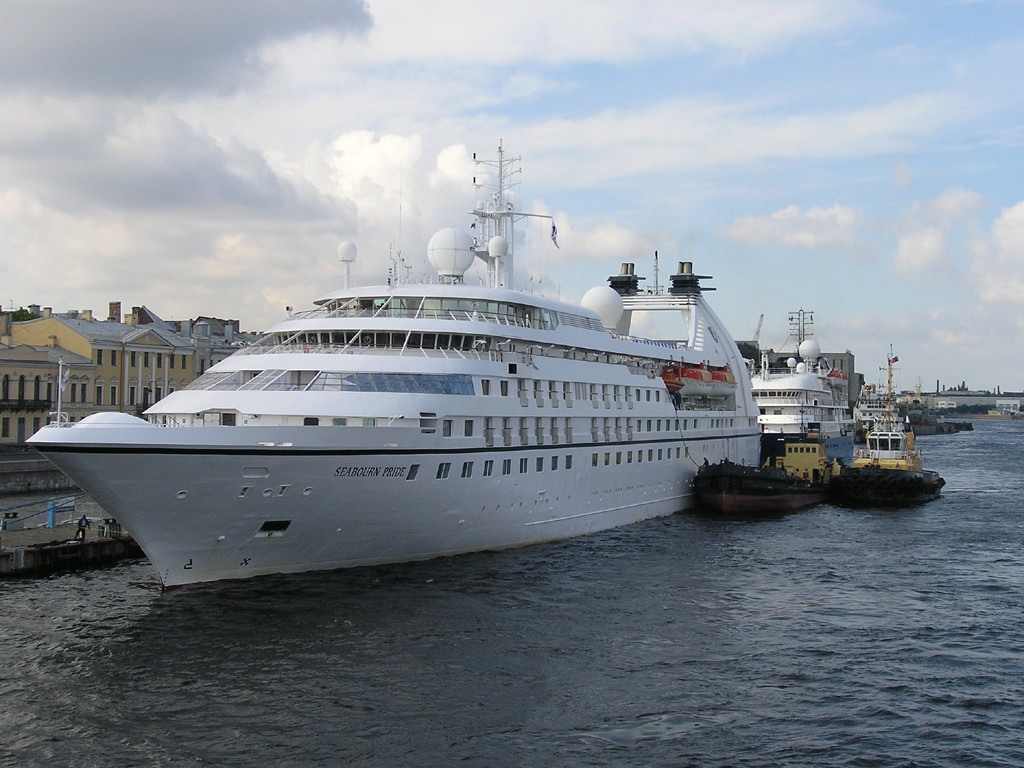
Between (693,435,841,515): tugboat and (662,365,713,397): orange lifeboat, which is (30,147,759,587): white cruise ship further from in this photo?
(693,435,841,515): tugboat

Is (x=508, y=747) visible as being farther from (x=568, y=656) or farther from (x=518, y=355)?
(x=518, y=355)

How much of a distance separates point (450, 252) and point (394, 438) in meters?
12.0

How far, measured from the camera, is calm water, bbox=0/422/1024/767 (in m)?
17.4

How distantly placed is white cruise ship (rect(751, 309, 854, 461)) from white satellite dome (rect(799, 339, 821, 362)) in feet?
21.9

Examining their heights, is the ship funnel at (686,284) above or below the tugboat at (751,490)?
above

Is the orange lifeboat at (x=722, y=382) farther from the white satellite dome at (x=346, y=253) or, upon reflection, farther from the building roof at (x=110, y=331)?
the building roof at (x=110, y=331)

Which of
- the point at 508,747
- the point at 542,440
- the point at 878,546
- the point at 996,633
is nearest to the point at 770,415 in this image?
the point at 878,546

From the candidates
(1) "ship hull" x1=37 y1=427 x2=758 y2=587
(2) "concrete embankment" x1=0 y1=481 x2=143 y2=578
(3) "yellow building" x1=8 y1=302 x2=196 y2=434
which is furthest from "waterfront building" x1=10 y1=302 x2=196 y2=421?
(1) "ship hull" x1=37 y1=427 x2=758 y2=587

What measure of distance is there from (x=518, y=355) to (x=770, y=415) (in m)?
42.9

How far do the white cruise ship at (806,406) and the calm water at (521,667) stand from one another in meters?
39.3

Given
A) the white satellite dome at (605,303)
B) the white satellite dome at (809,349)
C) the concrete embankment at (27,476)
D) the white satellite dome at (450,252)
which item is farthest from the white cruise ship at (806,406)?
the concrete embankment at (27,476)

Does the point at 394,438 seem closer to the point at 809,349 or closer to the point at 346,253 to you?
the point at 346,253

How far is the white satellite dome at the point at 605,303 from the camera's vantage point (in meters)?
49.4

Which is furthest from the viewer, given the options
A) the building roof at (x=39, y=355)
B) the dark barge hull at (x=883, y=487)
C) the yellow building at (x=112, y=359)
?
the yellow building at (x=112, y=359)
